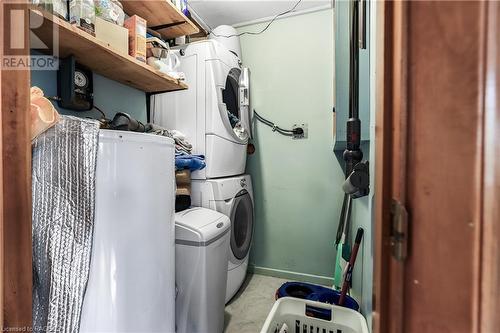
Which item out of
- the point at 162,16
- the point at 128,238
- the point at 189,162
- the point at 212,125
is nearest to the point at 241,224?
the point at 189,162

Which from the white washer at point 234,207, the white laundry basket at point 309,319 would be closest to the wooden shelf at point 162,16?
the white washer at point 234,207

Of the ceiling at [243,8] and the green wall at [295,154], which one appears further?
the green wall at [295,154]

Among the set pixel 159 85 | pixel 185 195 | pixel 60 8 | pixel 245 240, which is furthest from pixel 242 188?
pixel 60 8

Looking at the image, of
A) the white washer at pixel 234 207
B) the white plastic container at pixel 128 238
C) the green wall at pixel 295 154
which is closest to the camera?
the white plastic container at pixel 128 238

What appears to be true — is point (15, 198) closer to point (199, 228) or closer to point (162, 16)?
point (199, 228)

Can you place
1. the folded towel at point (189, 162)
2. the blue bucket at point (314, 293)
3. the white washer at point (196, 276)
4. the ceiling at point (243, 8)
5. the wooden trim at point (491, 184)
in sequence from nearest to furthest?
the wooden trim at point (491, 184)
the white washer at point (196, 276)
the blue bucket at point (314, 293)
the folded towel at point (189, 162)
the ceiling at point (243, 8)

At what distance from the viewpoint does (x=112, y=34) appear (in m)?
1.08

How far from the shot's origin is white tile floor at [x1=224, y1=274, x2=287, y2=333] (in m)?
1.54

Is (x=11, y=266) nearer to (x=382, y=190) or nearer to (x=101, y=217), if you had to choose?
(x=101, y=217)

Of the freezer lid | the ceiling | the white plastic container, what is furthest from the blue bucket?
the ceiling

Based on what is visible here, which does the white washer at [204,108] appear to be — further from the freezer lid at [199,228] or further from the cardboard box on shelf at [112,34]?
the cardboard box on shelf at [112,34]

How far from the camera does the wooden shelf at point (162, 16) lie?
54.1 inches

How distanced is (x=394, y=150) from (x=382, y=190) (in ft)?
0.22

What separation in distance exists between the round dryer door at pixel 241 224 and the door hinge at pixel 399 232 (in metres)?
1.46
